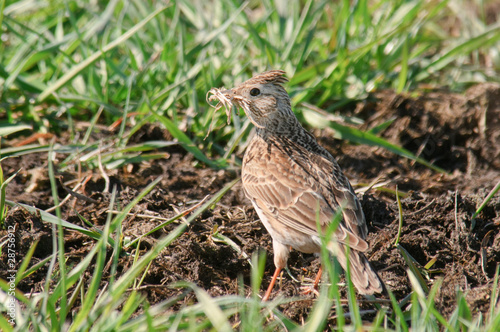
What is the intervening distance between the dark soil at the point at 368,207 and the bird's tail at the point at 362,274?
36cm

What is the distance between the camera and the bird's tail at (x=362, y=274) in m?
3.57

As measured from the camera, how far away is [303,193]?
421 cm

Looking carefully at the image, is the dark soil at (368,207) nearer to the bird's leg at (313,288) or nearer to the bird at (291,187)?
the bird's leg at (313,288)

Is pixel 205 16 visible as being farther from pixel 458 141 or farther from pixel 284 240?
pixel 284 240

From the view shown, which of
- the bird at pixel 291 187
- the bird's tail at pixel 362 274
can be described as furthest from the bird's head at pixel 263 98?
the bird's tail at pixel 362 274

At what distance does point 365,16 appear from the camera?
6.54 m

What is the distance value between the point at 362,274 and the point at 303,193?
0.80 m

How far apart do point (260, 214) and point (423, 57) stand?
362 centimetres

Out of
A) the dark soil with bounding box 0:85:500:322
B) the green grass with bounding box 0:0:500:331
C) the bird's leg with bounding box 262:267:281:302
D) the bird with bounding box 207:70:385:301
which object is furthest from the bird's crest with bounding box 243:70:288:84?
the bird's leg with bounding box 262:267:281:302

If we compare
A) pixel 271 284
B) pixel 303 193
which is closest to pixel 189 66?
pixel 303 193

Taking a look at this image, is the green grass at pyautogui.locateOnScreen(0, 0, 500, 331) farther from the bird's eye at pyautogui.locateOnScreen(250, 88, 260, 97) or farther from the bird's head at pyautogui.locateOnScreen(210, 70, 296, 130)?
the bird's eye at pyautogui.locateOnScreen(250, 88, 260, 97)

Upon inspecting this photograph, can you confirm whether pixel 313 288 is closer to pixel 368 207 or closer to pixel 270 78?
pixel 368 207

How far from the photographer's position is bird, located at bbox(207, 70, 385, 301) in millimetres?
3818

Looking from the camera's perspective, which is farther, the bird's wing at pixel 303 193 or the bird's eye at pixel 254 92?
the bird's eye at pixel 254 92
